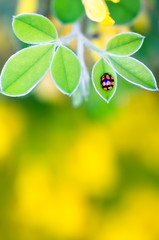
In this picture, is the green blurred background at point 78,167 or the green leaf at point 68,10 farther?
the green blurred background at point 78,167

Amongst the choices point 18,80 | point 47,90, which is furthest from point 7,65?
point 47,90

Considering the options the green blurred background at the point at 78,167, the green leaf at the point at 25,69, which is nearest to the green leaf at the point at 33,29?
the green leaf at the point at 25,69

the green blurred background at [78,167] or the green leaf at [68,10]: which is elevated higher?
the green leaf at [68,10]

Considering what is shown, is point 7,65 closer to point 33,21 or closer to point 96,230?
point 33,21

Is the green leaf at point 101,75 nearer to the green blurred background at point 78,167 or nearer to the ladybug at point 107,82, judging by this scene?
the ladybug at point 107,82

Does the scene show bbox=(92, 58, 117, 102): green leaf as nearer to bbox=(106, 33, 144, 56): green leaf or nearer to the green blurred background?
bbox=(106, 33, 144, 56): green leaf
